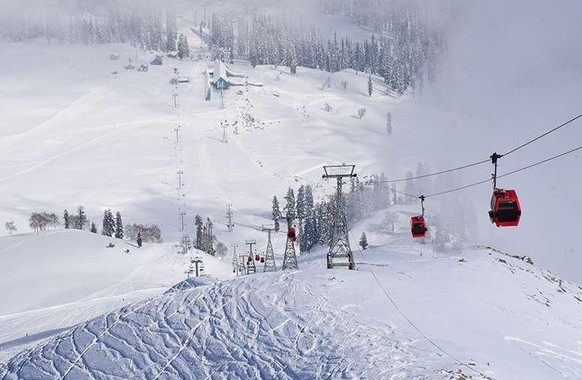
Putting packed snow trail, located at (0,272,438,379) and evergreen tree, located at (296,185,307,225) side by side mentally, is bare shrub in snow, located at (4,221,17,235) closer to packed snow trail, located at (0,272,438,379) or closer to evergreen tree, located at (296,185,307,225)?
evergreen tree, located at (296,185,307,225)

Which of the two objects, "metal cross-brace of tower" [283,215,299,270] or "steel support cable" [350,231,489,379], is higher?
"steel support cable" [350,231,489,379]

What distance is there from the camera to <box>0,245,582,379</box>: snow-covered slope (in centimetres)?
1877

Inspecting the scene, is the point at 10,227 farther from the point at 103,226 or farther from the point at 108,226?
the point at 108,226

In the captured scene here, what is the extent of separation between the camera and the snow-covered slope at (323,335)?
18766 mm

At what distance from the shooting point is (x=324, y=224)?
121938 millimetres

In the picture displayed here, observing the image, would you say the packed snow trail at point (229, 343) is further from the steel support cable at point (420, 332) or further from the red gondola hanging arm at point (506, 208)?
the red gondola hanging arm at point (506, 208)

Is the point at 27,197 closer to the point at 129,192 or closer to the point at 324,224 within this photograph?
the point at 129,192

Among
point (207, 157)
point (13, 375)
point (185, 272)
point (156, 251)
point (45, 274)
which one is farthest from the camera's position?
point (207, 157)

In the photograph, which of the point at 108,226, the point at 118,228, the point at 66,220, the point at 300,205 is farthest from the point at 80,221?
the point at 300,205

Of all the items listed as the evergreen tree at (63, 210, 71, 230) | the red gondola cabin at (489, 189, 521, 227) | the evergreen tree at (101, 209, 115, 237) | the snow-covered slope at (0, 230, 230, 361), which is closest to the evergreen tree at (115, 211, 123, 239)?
the evergreen tree at (101, 209, 115, 237)

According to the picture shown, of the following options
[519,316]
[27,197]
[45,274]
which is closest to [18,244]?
[45,274]

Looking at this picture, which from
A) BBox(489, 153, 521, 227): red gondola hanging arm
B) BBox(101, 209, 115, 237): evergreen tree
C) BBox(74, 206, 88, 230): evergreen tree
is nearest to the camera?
BBox(489, 153, 521, 227): red gondola hanging arm

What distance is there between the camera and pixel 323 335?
21141mm

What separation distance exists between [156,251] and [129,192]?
167 ft
